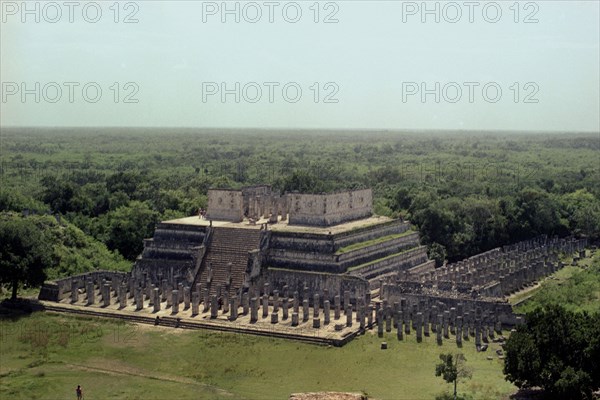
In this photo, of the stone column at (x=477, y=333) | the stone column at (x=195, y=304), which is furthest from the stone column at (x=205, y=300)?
the stone column at (x=477, y=333)

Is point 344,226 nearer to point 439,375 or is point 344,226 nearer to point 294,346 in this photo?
point 294,346

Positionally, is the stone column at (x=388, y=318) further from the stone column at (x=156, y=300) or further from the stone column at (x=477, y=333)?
the stone column at (x=156, y=300)

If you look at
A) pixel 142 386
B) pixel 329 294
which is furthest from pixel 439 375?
pixel 329 294

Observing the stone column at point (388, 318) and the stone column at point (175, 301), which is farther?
the stone column at point (175, 301)

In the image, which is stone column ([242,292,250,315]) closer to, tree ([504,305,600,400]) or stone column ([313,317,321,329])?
stone column ([313,317,321,329])

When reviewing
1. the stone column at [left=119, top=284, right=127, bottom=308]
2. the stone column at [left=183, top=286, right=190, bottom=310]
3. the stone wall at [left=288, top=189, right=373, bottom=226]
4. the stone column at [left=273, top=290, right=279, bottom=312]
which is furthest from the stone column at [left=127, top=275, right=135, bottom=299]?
the stone wall at [left=288, top=189, right=373, bottom=226]

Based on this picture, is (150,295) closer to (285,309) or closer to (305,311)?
(285,309)
